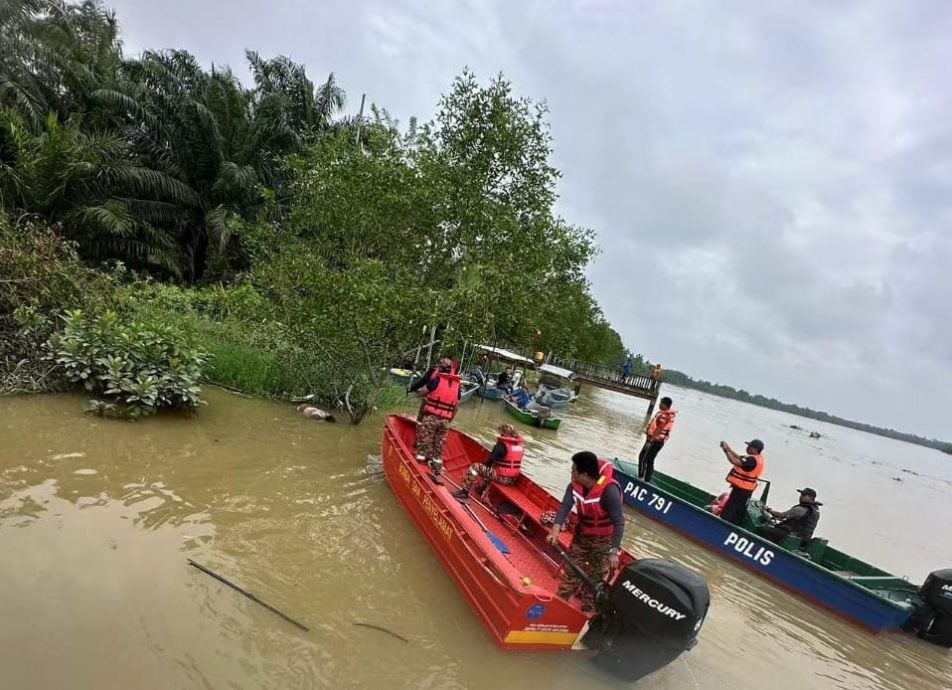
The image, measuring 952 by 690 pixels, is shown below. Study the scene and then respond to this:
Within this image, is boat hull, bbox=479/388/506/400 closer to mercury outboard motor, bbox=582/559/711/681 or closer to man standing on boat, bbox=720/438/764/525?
man standing on boat, bbox=720/438/764/525

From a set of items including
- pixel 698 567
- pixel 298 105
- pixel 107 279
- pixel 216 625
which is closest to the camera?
pixel 216 625

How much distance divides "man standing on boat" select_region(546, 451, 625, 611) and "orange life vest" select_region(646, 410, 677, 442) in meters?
6.63

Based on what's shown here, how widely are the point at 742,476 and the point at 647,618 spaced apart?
19.1 feet

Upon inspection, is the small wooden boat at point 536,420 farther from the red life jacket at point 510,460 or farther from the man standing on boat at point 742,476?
the red life jacket at point 510,460

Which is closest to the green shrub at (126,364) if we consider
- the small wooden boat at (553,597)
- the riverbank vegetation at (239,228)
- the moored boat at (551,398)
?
the riverbank vegetation at (239,228)

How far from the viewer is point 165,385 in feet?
30.6

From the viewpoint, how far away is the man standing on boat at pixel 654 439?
1176 cm

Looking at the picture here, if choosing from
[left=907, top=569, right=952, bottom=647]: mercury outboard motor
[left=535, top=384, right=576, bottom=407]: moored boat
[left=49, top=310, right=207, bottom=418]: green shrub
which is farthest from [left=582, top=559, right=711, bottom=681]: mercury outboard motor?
[left=535, top=384, right=576, bottom=407]: moored boat

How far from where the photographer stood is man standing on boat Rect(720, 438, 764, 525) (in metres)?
9.48

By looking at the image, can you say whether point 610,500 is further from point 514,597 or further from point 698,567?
point 698,567

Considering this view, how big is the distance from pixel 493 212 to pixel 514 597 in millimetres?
9221

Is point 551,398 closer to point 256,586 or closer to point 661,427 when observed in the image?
point 661,427

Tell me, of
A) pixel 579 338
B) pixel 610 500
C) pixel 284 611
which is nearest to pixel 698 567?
pixel 610 500

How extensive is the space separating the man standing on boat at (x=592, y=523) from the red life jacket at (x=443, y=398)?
3.63 m
